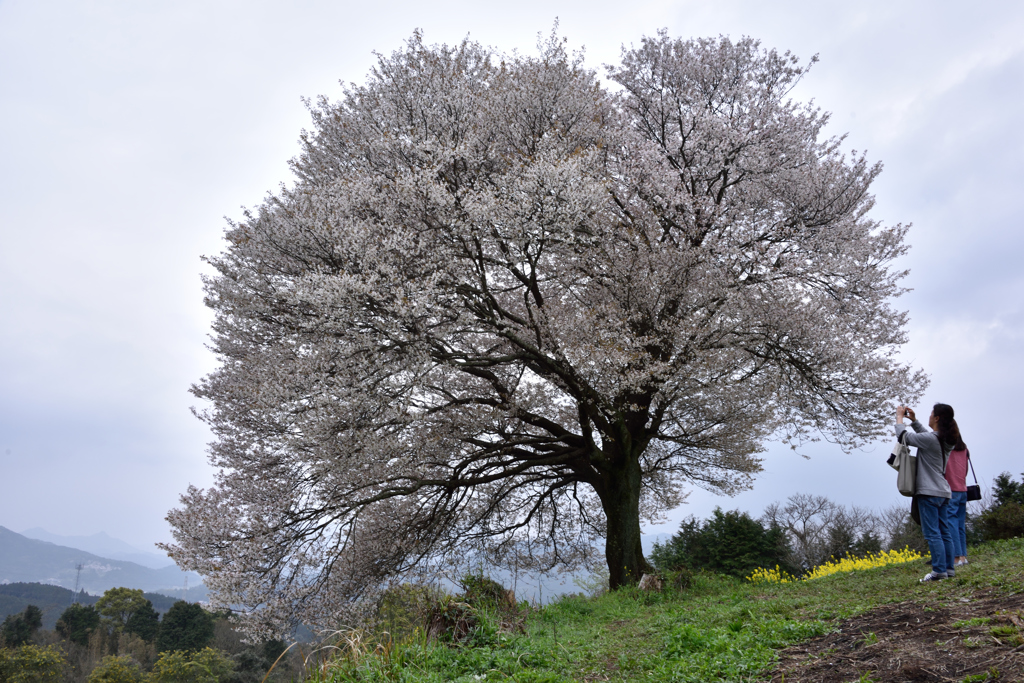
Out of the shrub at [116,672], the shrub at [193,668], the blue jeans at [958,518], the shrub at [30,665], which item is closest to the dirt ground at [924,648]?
the blue jeans at [958,518]

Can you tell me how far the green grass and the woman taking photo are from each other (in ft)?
0.90

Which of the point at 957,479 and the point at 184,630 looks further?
the point at 184,630

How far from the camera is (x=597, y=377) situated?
8836 millimetres

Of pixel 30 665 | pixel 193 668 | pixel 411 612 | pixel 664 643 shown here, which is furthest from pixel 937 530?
pixel 30 665

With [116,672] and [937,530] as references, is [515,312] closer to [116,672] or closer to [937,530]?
[937,530]

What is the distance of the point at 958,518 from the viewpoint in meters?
6.53

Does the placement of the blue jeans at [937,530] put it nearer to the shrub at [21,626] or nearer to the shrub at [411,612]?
the shrub at [411,612]

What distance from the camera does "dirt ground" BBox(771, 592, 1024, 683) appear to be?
299cm

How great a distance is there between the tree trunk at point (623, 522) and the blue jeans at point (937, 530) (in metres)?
5.31

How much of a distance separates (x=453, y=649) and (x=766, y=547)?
12.8 metres

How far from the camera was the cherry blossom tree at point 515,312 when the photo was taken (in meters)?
8.02

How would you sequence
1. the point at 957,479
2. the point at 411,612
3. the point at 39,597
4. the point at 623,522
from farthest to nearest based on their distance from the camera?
the point at 39,597 → the point at 623,522 → the point at 957,479 → the point at 411,612

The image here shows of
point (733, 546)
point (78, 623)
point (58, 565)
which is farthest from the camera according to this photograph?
point (58, 565)

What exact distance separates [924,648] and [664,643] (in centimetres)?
206
